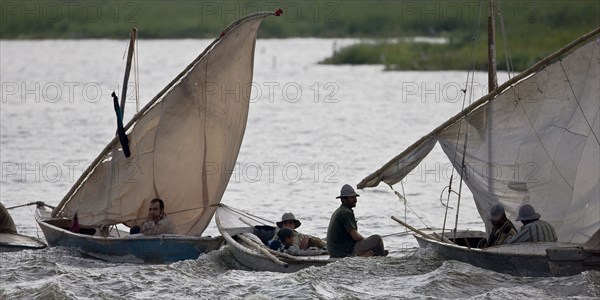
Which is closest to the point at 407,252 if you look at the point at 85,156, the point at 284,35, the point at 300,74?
the point at 85,156

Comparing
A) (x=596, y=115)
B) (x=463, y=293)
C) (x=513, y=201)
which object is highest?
(x=596, y=115)

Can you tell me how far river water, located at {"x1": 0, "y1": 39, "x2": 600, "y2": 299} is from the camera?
20.3m

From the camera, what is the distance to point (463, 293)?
19906 millimetres

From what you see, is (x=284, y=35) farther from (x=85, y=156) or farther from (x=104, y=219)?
(x=104, y=219)

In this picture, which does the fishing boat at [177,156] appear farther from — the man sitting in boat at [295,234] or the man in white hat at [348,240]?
the man in white hat at [348,240]

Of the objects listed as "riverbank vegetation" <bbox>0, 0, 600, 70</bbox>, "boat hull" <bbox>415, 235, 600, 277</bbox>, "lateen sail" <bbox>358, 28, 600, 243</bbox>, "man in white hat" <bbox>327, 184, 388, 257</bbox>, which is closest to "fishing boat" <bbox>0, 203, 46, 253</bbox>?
"man in white hat" <bbox>327, 184, 388, 257</bbox>

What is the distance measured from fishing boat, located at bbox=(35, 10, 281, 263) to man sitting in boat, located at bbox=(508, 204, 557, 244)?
19.8ft

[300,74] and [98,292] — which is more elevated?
[300,74]

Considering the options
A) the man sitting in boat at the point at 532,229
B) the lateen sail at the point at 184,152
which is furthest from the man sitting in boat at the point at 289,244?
the man sitting in boat at the point at 532,229

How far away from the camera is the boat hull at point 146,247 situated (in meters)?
22.0

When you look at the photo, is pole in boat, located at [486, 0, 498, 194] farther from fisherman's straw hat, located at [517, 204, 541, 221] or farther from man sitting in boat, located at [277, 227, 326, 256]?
man sitting in boat, located at [277, 227, 326, 256]

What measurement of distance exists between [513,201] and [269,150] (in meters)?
22.6

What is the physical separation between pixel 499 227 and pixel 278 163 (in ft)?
66.3

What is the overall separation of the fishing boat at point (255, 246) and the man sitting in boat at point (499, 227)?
2.70m
